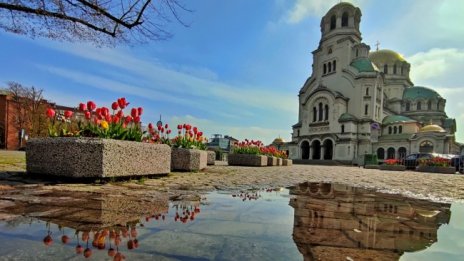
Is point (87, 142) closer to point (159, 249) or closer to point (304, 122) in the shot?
point (159, 249)

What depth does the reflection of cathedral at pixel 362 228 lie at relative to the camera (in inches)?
79.8

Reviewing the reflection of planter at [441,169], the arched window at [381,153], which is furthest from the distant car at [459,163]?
the arched window at [381,153]

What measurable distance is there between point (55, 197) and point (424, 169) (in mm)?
25216

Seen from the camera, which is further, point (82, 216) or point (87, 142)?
point (87, 142)

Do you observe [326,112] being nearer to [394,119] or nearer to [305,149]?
[305,149]

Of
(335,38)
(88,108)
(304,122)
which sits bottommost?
(88,108)

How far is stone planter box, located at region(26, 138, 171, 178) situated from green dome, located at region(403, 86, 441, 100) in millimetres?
67727

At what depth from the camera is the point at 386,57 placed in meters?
61.5

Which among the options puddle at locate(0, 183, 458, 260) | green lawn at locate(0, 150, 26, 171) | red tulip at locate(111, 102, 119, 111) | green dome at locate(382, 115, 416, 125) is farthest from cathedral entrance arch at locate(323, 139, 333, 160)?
puddle at locate(0, 183, 458, 260)

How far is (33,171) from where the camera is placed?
16.9 feet

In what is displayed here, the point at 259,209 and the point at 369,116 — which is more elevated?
the point at 369,116

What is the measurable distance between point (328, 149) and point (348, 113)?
701 centimetres

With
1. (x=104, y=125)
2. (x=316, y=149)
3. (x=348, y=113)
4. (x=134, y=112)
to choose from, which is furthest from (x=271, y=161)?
(x=316, y=149)

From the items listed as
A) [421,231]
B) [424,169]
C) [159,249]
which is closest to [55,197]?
[159,249]
